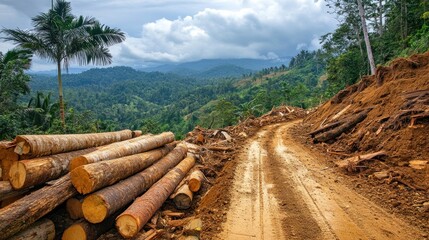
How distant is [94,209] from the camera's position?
5.25 m

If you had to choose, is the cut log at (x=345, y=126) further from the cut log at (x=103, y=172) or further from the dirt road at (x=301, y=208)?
the cut log at (x=103, y=172)

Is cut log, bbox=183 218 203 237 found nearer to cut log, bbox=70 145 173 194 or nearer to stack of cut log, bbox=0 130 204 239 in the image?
stack of cut log, bbox=0 130 204 239

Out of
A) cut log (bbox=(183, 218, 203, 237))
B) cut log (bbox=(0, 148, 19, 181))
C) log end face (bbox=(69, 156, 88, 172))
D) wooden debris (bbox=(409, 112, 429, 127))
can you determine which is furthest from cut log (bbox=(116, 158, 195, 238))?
wooden debris (bbox=(409, 112, 429, 127))

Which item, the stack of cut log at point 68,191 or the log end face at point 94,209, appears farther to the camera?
the log end face at point 94,209

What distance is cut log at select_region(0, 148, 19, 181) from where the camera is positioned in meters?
5.58

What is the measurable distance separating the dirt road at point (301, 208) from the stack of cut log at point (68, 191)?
1.76m

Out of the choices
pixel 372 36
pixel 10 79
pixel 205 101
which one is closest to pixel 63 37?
pixel 10 79

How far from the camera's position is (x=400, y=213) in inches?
239

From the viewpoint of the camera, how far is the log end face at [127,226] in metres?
5.27

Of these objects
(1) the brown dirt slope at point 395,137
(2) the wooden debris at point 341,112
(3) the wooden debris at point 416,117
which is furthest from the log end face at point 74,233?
→ (2) the wooden debris at point 341,112

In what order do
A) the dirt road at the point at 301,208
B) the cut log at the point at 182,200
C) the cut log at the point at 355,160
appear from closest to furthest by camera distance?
the dirt road at the point at 301,208 → the cut log at the point at 182,200 → the cut log at the point at 355,160

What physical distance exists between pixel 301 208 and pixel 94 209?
409 centimetres

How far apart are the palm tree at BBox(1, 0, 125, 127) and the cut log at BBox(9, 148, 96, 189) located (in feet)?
40.0

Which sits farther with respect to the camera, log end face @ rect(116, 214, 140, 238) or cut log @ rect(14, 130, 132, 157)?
cut log @ rect(14, 130, 132, 157)
